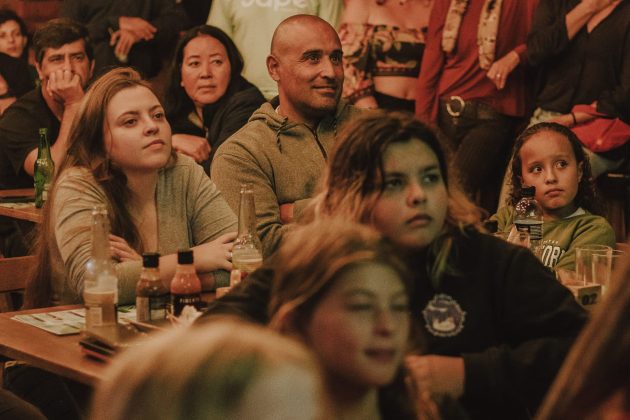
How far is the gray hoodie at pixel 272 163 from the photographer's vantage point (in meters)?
3.78

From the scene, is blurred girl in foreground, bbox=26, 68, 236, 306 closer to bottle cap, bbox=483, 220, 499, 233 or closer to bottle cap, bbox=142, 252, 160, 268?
bottle cap, bbox=142, 252, 160, 268

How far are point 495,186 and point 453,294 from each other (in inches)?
149

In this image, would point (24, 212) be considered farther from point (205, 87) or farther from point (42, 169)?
point (205, 87)

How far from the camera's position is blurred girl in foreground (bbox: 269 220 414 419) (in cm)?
129

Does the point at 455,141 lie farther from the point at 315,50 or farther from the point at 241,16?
the point at 315,50

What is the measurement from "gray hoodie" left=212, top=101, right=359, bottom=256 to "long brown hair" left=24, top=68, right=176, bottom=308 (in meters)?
0.70

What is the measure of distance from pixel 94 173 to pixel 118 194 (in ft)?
0.31

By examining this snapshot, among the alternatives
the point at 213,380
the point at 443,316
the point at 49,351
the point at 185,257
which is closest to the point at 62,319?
the point at 49,351

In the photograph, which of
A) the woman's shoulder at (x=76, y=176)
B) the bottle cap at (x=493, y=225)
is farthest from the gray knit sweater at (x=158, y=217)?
the bottle cap at (x=493, y=225)

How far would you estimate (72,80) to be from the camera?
17.2 ft

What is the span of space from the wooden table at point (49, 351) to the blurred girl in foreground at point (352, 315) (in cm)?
91

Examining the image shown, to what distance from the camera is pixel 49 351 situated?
7.75ft

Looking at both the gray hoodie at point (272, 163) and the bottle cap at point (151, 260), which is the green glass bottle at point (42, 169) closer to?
the gray hoodie at point (272, 163)

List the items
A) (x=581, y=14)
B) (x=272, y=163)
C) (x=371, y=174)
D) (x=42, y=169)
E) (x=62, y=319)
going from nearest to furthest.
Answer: (x=371, y=174)
(x=62, y=319)
(x=272, y=163)
(x=42, y=169)
(x=581, y=14)
